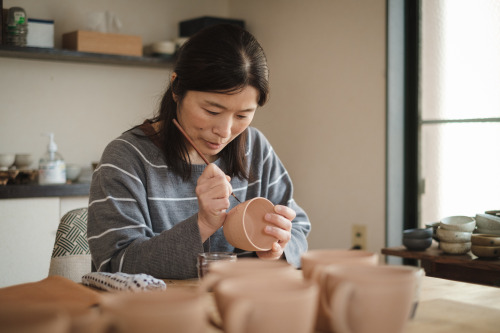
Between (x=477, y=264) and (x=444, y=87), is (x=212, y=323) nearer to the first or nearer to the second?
(x=477, y=264)

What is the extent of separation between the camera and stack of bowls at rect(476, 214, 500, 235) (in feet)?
7.11

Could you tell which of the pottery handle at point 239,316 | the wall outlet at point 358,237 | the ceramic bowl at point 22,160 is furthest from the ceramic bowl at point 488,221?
the ceramic bowl at point 22,160

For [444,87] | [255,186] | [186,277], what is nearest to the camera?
[186,277]

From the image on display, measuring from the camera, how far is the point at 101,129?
3.57m

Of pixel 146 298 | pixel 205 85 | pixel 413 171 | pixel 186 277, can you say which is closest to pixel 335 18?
pixel 413 171

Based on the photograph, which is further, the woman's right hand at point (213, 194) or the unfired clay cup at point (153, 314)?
the woman's right hand at point (213, 194)

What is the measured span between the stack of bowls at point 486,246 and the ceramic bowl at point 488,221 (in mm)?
130

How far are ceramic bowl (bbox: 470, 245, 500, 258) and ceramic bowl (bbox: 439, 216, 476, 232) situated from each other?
0.39ft

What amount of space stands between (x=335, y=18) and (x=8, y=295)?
273cm

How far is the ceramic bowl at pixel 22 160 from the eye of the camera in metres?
3.12

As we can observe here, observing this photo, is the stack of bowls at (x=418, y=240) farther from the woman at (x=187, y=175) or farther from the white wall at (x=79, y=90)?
the white wall at (x=79, y=90)

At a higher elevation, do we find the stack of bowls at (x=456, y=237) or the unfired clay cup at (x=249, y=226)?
the unfired clay cup at (x=249, y=226)

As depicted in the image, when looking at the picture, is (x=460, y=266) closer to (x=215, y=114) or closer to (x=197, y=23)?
(x=215, y=114)

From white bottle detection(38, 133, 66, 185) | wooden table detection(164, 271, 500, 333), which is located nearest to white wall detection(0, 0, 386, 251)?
white bottle detection(38, 133, 66, 185)
